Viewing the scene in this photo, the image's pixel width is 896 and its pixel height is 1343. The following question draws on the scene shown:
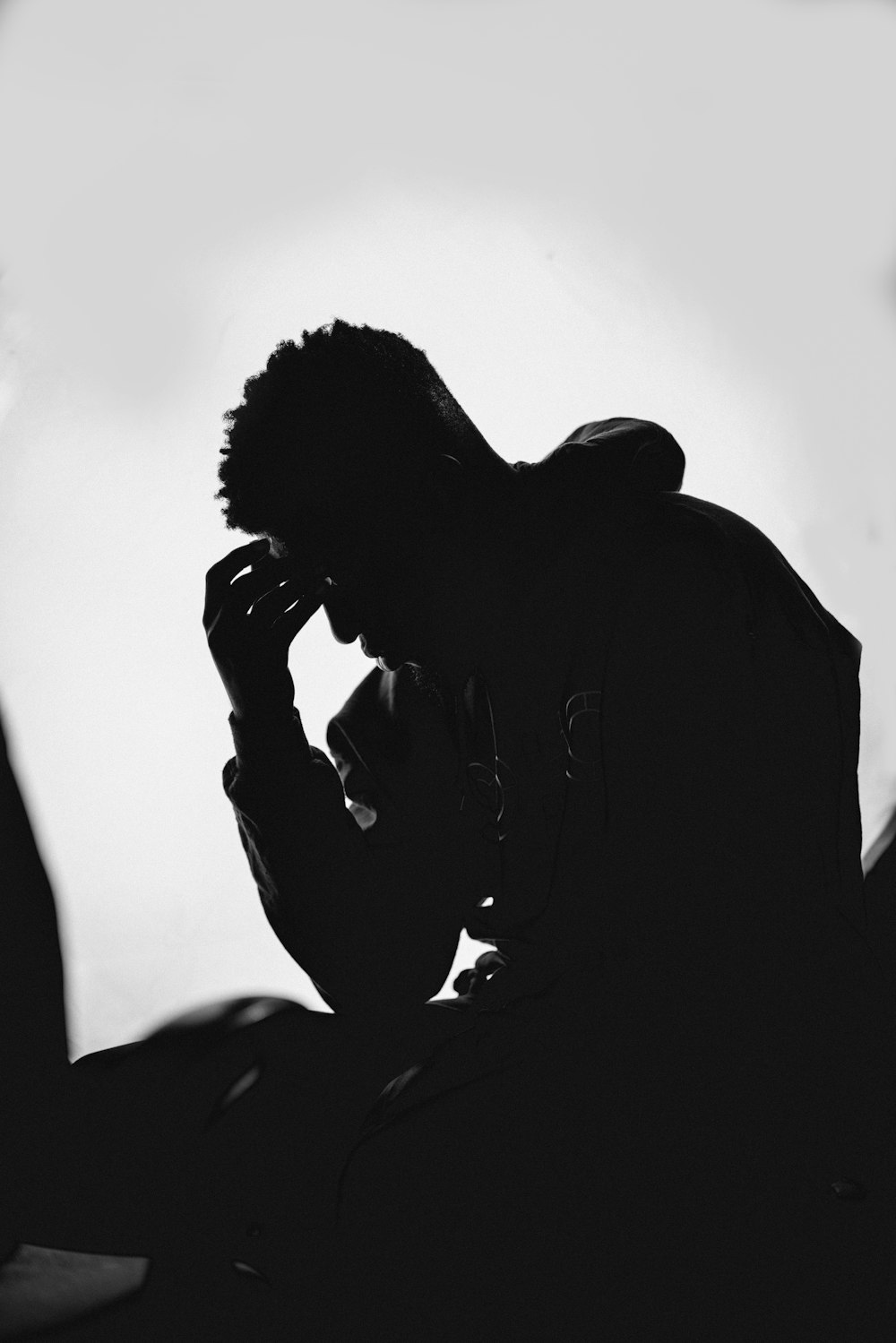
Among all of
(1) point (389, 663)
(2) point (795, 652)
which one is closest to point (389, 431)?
(1) point (389, 663)

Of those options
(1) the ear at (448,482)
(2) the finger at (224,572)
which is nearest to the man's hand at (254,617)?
(2) the finger at (224,572)

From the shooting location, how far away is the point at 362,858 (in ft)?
3.30

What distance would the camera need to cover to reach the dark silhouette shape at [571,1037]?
0.73 m

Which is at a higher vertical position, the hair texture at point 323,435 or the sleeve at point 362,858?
the hair texture at point 323,435

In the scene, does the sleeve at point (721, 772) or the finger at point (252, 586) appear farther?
the finger at point (252, 586)

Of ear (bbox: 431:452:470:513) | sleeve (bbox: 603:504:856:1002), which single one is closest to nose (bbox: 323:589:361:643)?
ear (bbox: 431:452:470:513)

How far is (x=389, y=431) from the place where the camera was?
0.91m

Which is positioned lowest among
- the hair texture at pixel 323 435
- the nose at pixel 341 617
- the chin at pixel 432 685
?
the chin at pixel 432 685

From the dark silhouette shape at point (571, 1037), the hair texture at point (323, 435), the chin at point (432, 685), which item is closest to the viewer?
the dark silhouette shape at point (571, 1037)

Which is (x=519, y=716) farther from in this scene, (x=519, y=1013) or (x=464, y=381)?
(x=464, y=381)

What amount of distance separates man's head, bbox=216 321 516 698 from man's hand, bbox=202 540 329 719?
3cm

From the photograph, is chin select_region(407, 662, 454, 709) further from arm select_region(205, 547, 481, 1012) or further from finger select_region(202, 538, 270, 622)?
finger select_region(202, 538, 270, 622)

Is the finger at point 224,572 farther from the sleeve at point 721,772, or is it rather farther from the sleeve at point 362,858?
the sleeve at point 721,772

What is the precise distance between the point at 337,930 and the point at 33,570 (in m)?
0.55
